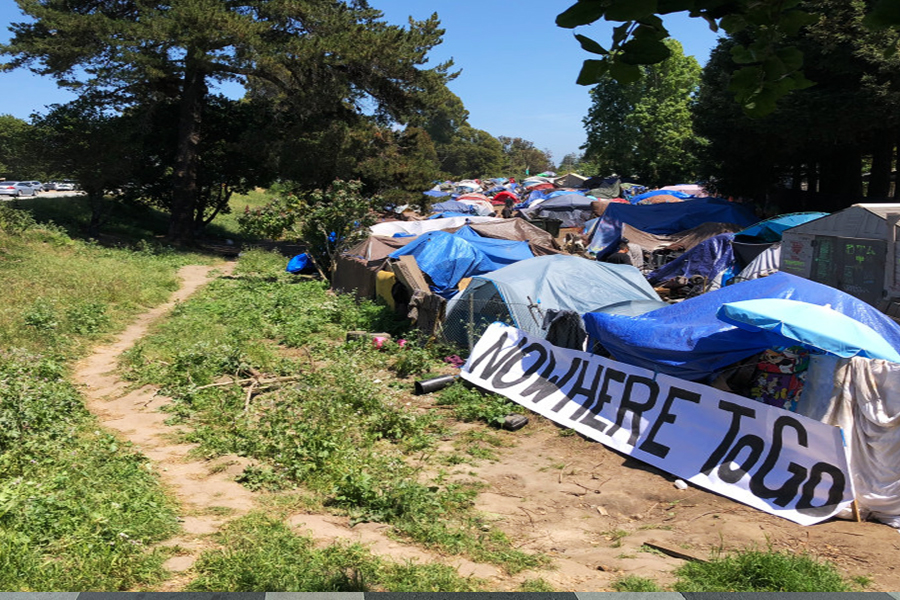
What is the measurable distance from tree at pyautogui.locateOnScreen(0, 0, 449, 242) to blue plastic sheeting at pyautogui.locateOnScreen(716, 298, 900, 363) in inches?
786

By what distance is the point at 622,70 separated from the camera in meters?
2.72

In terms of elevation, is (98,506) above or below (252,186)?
below

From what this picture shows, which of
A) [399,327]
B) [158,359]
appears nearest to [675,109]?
[399,327]

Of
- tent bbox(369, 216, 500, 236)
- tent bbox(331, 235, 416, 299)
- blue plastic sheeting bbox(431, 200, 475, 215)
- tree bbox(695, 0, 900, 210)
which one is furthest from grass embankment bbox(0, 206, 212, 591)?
blue plastic sheeting bbox(431, 200, 475, 215)

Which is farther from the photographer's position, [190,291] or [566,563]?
[190,291]

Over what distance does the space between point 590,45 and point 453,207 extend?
1530 inches

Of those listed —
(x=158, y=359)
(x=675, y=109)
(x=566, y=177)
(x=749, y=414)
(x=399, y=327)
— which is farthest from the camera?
(x=566, y=177)

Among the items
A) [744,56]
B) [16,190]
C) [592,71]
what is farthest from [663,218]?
[16,190]

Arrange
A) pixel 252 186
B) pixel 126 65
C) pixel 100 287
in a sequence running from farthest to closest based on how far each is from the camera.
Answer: pixel 252 186
pixel 126 65
pixel 100 287

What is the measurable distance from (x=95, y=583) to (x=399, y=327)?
405 inches

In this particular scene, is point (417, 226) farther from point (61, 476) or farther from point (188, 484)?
point (61, 476)

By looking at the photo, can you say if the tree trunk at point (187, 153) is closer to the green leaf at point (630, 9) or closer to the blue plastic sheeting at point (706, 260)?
the blue plastic sheeting at point (706, 260)

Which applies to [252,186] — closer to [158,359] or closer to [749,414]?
[158,359]

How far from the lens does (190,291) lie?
801 inches
